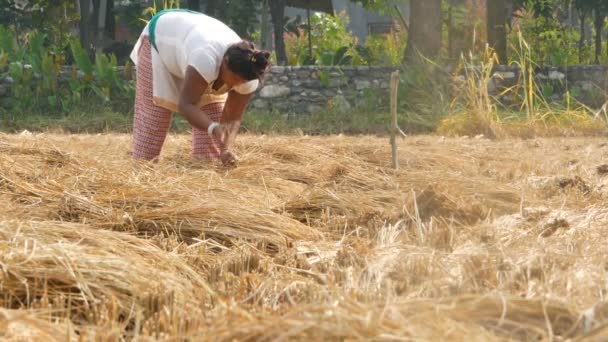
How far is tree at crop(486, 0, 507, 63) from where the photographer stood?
13.4 m

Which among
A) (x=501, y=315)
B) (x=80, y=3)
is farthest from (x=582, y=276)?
(x=80, y=3)

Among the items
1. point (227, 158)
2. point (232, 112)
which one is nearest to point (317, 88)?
point (232, 112)

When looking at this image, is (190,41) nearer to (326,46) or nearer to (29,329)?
(29,329)

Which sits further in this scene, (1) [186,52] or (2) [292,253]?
(1) [186,52]

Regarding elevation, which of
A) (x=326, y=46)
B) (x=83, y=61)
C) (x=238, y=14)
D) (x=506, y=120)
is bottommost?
(x=506, y=120)

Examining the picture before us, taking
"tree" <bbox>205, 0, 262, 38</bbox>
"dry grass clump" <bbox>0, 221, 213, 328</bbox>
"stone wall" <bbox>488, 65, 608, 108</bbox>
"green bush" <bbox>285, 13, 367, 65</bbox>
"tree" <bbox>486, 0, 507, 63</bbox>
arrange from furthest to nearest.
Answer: "tree" <bbox>205, 0, 262, 38</bbox>, "green bush" <bbox>285, 13, 367, 65</bbox>, "tree" <bbox>486, 0, 507, 63</bbox>, "stone wall" <bbox>488, 65, 608, 108</bbox>, "dry grass clump" <bbox>0, 221, 213, 328</bbox>

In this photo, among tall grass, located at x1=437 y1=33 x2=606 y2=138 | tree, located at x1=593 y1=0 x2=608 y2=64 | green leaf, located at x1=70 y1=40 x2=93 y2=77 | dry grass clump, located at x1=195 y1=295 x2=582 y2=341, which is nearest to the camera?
dry grass clump, located at x1=195 y1=295 x2=582 y2=341

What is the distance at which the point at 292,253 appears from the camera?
10.8 ft

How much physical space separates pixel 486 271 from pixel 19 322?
1185 mm

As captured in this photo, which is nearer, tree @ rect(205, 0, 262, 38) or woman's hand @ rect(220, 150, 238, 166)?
woman's hand @ rect(220, 150, 238, 166)

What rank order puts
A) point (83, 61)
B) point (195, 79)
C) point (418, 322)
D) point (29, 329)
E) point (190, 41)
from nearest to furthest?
1. point (418, 322)
2. point (29, 329)
3. point (195, 79)
4. point (190, 41)
5. point (83, 61)

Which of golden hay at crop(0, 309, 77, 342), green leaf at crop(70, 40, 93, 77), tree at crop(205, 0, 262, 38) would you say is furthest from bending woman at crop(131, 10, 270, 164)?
tree at crop(205, 0, 262, 38)

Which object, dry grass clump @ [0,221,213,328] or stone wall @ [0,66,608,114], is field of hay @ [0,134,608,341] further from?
stone wall @ [0,66,608,114]

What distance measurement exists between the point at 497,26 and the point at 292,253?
10555 millimetres
